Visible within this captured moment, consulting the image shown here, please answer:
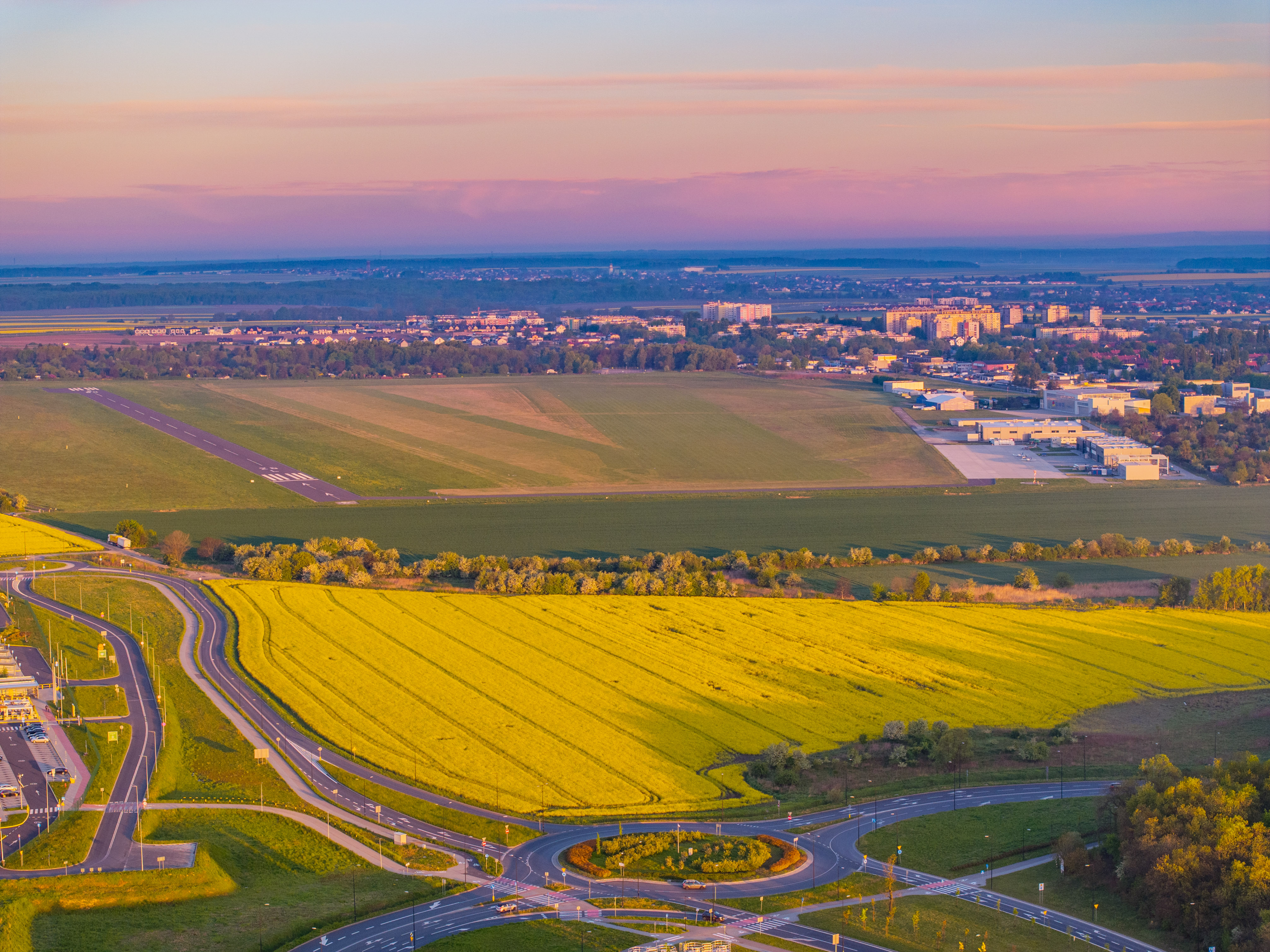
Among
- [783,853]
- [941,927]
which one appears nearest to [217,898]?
[783,853]

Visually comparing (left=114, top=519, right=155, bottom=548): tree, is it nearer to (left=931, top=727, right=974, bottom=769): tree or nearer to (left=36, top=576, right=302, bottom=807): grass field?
(left=36, top=576, right=302, bottom=807): grass field

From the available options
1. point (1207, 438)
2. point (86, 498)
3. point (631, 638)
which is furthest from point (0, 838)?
point (1207, 438)

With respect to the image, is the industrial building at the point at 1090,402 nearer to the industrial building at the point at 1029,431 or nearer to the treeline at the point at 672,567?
the industrial building at the point at 1029,431

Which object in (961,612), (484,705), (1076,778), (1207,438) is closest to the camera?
(1076,778)

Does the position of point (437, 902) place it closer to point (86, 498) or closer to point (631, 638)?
point (631, 638)

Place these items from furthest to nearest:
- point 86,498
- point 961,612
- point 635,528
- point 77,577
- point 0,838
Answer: point 86,498, point 635,528, point 77,577, point 961,612, point 0,838
